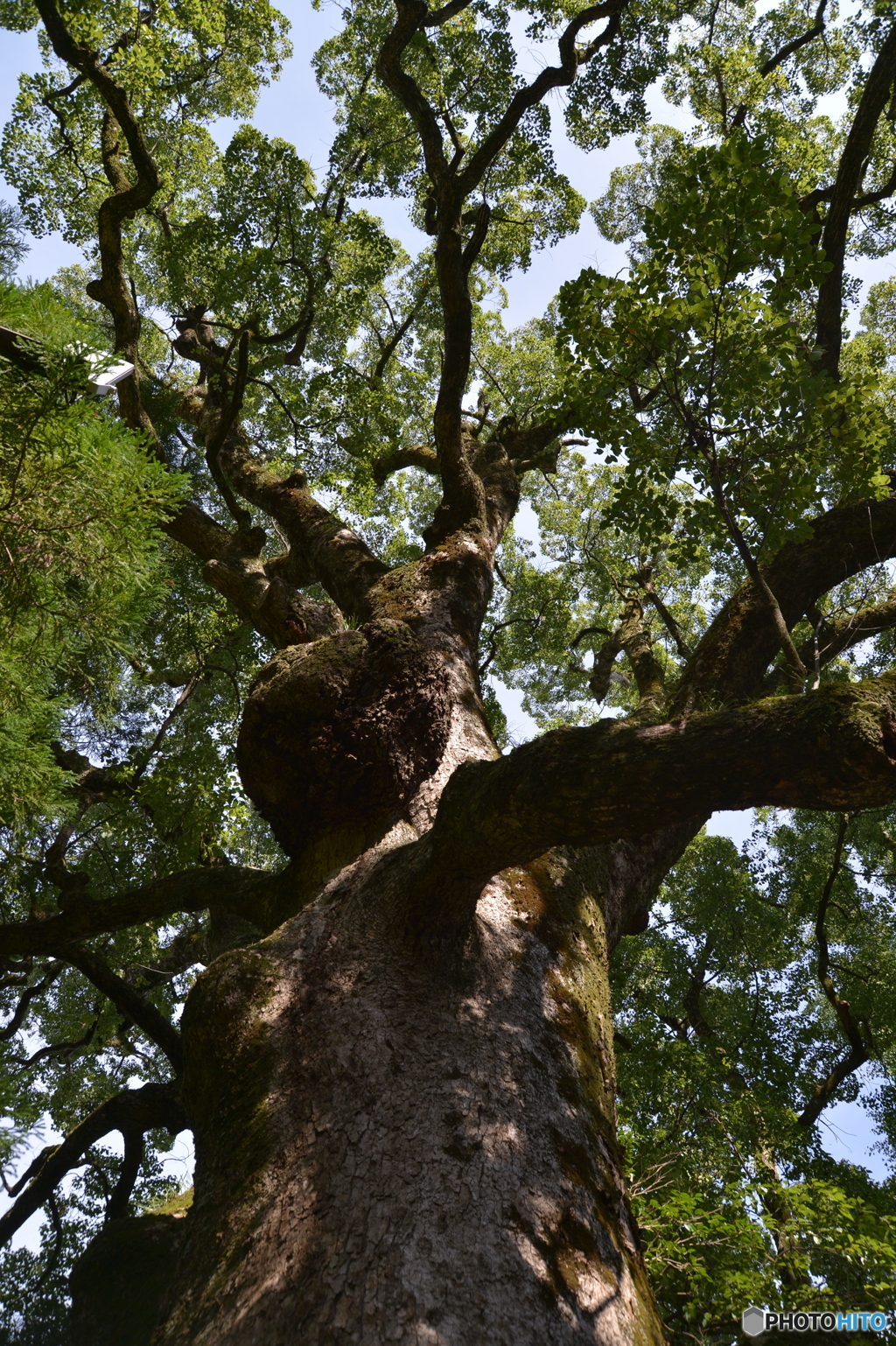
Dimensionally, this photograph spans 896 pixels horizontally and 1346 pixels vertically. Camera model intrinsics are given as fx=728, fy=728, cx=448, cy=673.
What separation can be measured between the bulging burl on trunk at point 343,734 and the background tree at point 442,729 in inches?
0.8


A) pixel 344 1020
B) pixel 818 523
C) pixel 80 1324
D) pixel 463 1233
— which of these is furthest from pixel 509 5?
pixel 80 1324

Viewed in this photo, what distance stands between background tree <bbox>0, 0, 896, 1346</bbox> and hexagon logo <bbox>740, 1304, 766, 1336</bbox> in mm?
119

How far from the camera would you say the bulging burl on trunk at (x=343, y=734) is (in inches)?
130

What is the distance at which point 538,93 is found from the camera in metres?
5.05

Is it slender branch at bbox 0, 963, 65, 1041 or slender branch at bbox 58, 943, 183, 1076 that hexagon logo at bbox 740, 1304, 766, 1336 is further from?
slender branch at bbox 0, 963, 65, 1041

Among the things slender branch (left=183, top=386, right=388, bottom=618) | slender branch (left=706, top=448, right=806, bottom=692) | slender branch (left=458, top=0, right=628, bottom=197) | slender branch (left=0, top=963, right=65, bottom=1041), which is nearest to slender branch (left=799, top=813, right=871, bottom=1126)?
slender branch (left=706, top=448, right=806, bottom=692)

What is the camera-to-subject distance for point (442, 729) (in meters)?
3.50

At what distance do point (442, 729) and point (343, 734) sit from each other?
1.61 feet

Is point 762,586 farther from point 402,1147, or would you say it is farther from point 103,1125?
point 103,1125

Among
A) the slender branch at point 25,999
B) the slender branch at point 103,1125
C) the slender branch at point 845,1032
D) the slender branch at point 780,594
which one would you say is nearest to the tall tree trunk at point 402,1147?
the slender branch at point 780,594

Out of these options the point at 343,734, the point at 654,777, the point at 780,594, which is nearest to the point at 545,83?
the point at 780,594

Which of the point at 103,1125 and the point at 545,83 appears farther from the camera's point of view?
the point at 103,1125

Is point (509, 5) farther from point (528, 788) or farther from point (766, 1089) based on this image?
point (766, 1089)

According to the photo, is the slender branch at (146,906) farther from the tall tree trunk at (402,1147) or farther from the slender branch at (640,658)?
the slender branch at (640,658)
